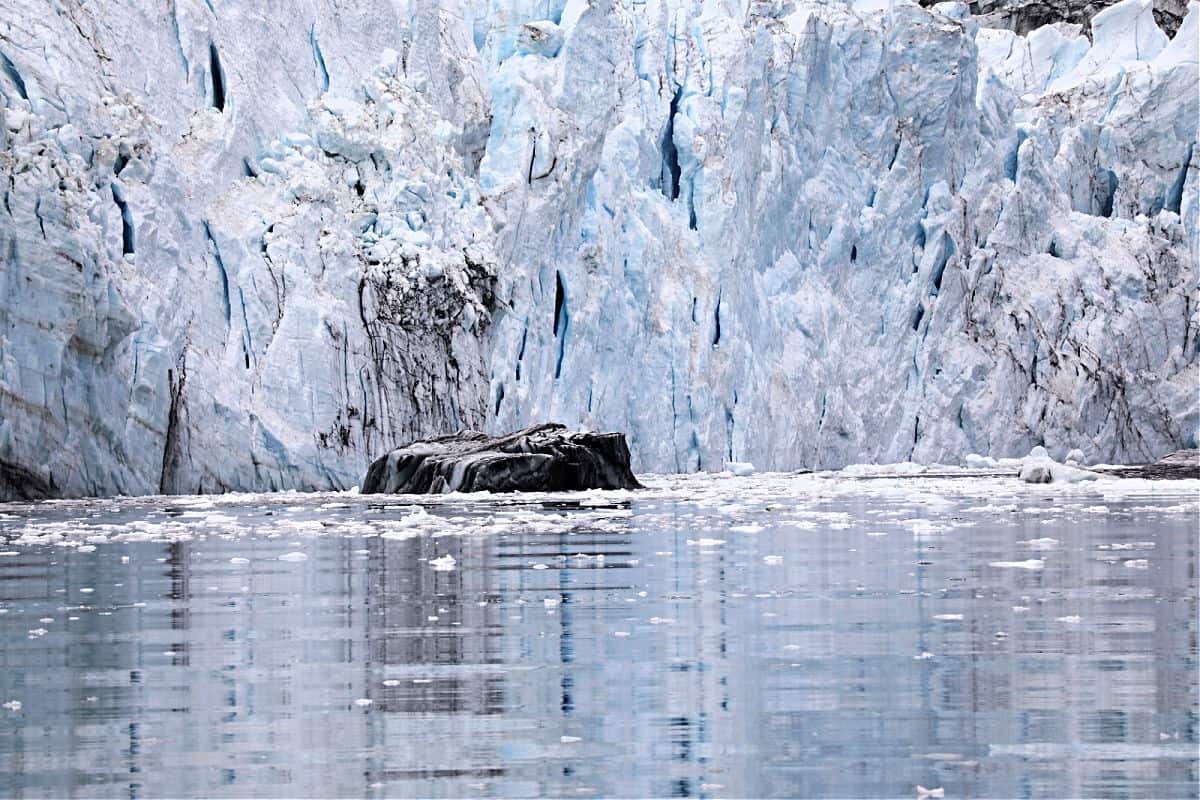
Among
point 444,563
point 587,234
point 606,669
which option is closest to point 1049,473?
point 587,234

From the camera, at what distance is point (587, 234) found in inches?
864

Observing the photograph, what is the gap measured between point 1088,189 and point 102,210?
62.5 feet

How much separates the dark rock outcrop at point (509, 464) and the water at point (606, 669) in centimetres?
730

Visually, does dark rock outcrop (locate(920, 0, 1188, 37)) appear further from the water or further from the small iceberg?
the water

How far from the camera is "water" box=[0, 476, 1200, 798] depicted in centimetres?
259

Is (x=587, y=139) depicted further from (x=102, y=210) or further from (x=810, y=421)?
(x=102, y=210)

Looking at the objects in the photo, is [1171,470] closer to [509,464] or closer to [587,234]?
[587,234]

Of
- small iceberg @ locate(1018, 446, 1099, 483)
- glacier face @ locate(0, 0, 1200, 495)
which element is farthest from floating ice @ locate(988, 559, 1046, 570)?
small iceberg @ locate(1018, 446, 1099, 483)

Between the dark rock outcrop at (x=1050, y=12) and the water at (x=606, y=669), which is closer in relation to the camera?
the water at (x=606, y=669)

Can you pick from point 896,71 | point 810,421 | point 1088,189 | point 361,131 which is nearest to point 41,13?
point 361,131

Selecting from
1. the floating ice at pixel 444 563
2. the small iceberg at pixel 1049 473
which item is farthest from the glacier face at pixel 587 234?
the floating ice at pixel 444 563

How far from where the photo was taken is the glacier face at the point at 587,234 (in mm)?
15281

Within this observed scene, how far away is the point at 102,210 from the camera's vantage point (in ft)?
49.7

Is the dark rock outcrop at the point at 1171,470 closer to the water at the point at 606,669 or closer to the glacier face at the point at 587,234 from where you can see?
the glacier face at the point at 587,234
